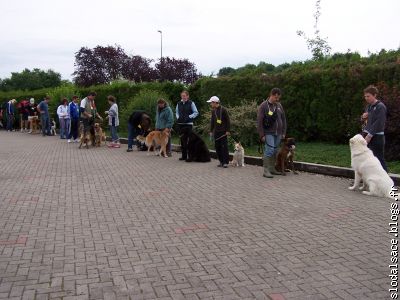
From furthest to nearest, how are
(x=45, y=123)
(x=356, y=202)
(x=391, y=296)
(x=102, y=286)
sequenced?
(x=45, y=123), (x=356, y=202), (x=102, y=286), (x=391, y=296)

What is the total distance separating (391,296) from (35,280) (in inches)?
136

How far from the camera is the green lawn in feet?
34.2

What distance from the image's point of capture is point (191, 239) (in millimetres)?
5484

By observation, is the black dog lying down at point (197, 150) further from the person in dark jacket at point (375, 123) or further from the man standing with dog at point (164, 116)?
the person in dark jacket at point (375, 123)

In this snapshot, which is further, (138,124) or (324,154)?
(138,124)

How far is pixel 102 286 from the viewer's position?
13.5 ft

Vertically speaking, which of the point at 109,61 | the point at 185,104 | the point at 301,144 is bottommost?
the point at 301,144

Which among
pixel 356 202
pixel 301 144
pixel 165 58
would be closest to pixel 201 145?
pixel 301 144

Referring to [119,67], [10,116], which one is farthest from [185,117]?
[119,67]

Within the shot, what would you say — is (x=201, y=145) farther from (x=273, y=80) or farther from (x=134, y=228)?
(x=134, y=228)

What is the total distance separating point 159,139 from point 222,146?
318 cm

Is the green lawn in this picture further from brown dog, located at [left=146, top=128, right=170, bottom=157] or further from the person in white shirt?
the person in white shirt

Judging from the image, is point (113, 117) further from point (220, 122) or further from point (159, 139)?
point (220, 122)

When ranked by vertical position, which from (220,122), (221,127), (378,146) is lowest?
(378,146)
